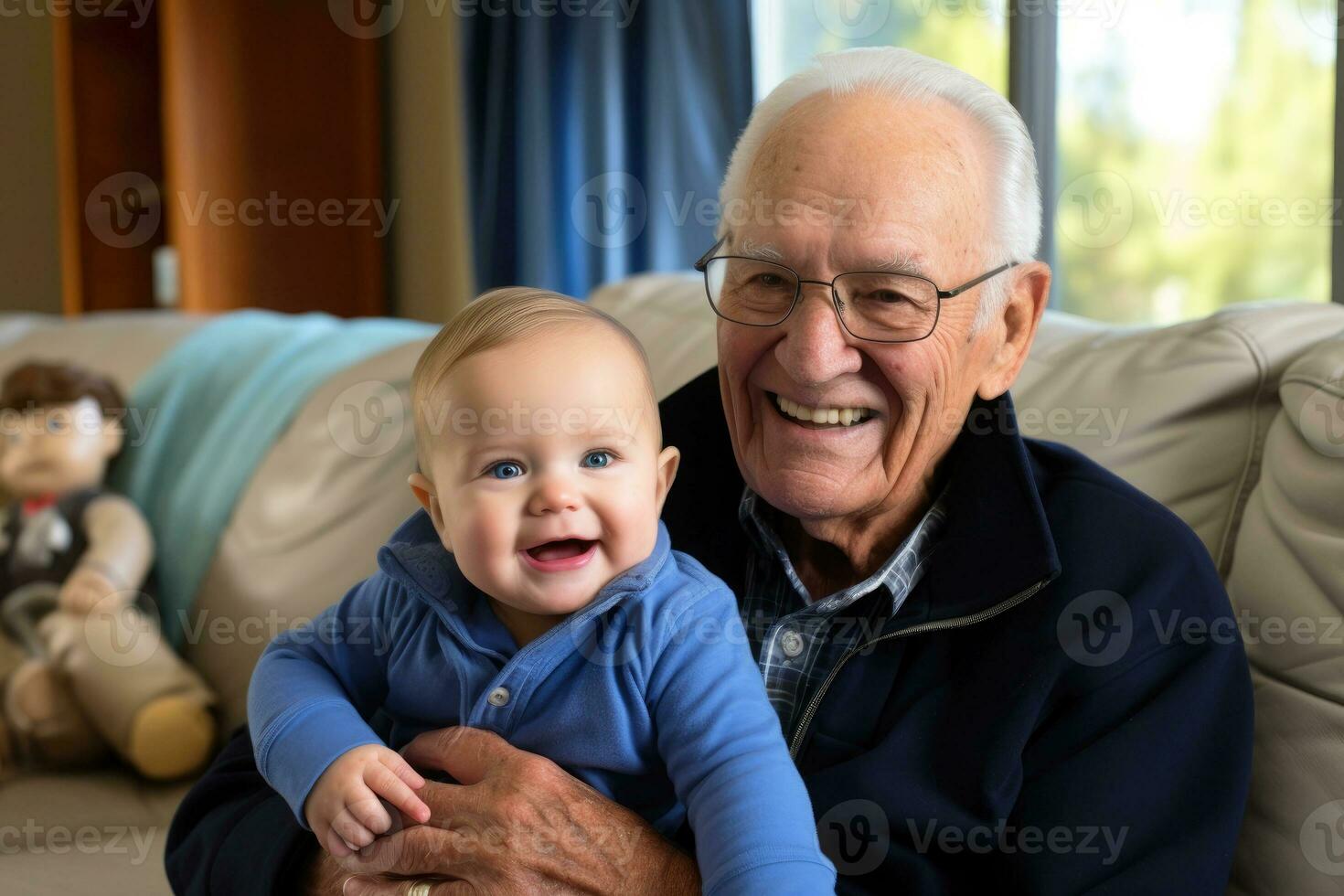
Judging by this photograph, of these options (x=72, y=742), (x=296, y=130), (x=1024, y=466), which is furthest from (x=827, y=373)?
(x=296, y=130)

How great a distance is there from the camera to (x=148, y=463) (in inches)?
98.9

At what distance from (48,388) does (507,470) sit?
176 cm

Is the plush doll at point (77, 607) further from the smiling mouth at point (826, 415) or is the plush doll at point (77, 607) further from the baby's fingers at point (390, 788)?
the smiling mouth at point (826, 415)

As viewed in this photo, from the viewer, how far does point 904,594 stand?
1249 mm

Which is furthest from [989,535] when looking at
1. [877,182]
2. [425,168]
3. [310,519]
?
[425,168]

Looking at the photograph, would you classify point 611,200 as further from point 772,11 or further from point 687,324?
point 687,324

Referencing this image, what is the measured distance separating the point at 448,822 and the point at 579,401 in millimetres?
393

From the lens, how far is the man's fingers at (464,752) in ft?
3.57

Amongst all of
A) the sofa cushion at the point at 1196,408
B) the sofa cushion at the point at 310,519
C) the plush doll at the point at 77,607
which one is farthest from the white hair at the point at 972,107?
the plush doll at the point at 77,607

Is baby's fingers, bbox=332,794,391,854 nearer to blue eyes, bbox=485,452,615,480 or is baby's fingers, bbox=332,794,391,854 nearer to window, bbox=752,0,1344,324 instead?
blue eyes, bbox=485,452,615,480

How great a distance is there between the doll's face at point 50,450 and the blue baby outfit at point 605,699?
1.40 m

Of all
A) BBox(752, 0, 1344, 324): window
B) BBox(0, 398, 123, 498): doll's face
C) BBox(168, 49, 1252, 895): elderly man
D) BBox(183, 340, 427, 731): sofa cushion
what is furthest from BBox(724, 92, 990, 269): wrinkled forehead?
BBox(0, 398, 123, 498): doll's face

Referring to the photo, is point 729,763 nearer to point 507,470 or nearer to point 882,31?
point 507,470

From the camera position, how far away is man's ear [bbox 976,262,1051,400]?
4.36 ft
